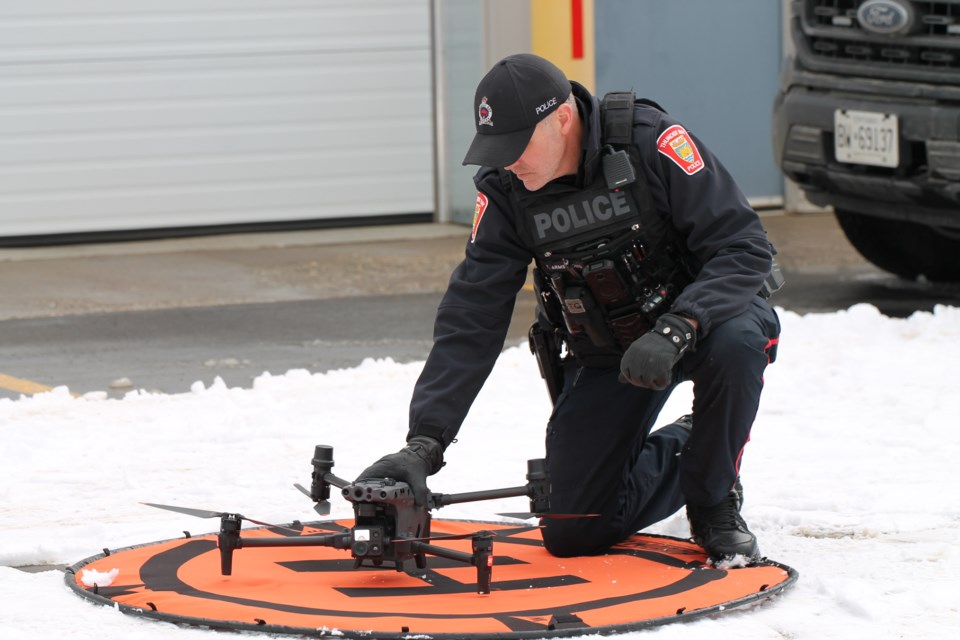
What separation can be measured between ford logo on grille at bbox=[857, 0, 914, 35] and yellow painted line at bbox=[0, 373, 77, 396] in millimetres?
3637

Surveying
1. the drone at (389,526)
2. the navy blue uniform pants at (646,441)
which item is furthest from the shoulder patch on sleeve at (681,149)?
the drone at (389,526)

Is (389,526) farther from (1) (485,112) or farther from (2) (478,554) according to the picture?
(1) (485,112)

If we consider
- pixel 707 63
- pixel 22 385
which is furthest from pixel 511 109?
pixel 707 63

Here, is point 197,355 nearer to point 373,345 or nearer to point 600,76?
point 373,345

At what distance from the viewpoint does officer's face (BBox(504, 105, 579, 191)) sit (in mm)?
3572

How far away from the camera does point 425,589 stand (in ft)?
11.5

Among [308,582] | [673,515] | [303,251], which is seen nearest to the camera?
[308,582]

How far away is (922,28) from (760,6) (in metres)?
3.88

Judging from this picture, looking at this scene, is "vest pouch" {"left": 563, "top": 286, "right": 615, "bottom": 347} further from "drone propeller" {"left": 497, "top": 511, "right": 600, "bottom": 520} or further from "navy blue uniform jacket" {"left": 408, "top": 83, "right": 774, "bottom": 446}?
"drone propeller" {"left": 497, "top": 511, "right": 600, "bottom": 520}

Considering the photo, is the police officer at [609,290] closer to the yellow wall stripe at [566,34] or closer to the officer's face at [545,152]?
the officer's face at [545,152]

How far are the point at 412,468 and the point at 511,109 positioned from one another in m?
0.78

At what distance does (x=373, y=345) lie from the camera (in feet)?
Answer: 22.7

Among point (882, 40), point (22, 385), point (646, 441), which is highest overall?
point (882, 40)

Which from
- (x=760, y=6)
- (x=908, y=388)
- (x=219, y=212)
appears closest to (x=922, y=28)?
(x=908, y=388)
